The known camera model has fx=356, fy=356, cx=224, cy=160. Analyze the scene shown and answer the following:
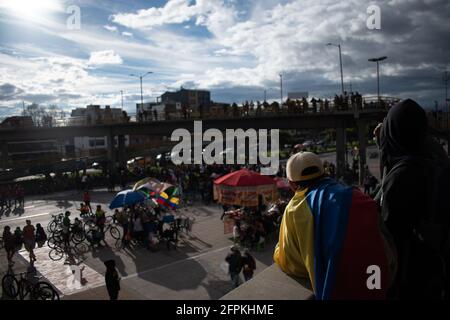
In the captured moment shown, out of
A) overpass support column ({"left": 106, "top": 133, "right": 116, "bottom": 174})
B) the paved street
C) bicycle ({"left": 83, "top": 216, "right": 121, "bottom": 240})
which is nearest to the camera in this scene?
the paved street

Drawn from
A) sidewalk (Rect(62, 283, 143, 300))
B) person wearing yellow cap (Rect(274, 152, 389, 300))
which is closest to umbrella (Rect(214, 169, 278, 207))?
sidewalk (Rect(62, 283, 143, 300))

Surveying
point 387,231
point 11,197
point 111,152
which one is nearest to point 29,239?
point 387,231

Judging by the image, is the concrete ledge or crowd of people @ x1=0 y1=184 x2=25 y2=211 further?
crowd of people @ x1=0 y1=184 x2=25 y2=211

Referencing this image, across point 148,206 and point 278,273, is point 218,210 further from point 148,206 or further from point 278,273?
point 278,273

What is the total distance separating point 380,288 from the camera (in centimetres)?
210

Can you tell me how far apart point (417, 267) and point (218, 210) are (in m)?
21.7

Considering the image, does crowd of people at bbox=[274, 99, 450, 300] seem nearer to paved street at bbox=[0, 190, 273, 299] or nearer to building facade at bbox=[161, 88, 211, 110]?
paved street at bbox=[0, 190, 273, 299]


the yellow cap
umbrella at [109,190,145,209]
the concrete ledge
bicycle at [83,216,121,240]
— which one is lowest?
bicycle at [83,216,121,240]

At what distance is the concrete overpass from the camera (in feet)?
107

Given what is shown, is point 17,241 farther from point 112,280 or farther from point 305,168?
point 305,168

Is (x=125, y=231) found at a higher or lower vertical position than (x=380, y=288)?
lower

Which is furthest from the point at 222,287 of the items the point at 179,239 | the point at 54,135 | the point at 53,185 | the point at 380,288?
the point at 54,135

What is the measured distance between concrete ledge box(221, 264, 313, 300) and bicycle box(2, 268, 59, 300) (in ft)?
28.6

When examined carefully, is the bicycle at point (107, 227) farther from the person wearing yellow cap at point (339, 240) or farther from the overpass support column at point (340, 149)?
the overpass support column at point (340, 149)
